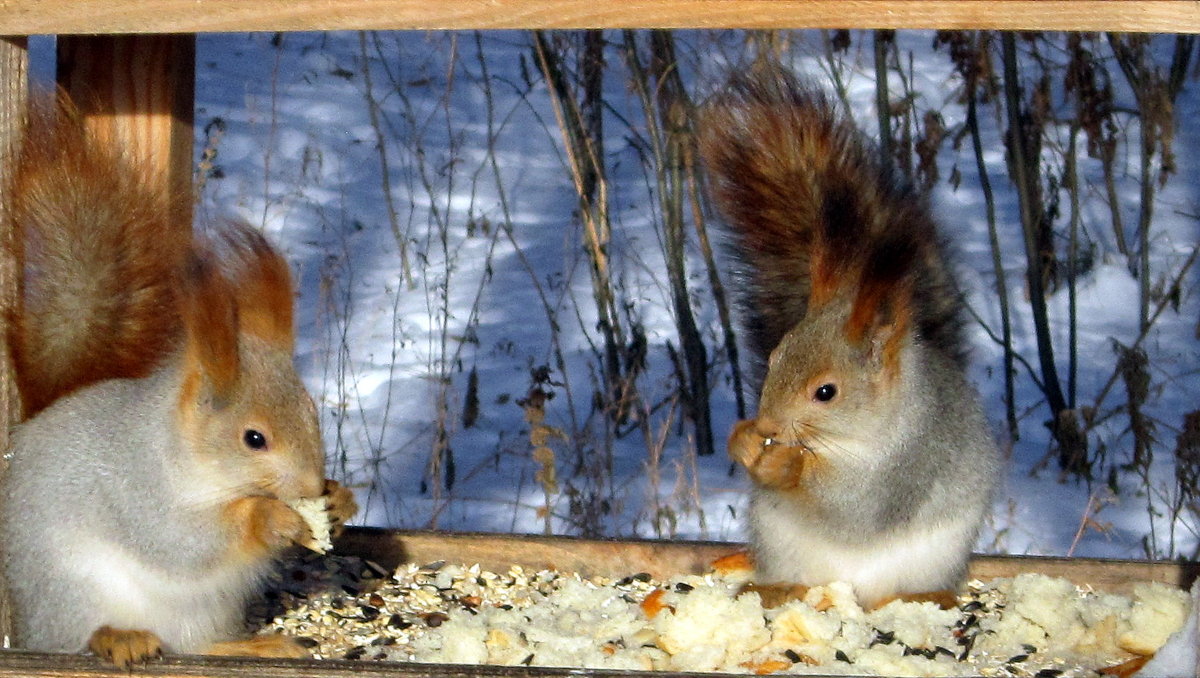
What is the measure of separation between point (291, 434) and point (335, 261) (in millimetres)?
2569

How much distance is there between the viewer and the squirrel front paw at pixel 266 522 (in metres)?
1.72

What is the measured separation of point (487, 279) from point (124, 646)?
9.67ft

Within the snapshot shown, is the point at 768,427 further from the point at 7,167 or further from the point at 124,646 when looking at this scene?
the point at 7,167

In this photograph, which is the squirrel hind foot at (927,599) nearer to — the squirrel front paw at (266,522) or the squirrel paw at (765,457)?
the squirrel paw at (765,457)

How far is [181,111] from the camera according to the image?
6.69 feet

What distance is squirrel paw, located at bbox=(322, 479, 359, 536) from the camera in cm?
178

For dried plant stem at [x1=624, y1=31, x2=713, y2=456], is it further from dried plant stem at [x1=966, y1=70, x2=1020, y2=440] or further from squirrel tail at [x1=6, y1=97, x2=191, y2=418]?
squirrel tail at [x1=6, y1=97, x2=191, y2=418]

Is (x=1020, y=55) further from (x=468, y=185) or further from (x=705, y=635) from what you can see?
(x=705, y=635)

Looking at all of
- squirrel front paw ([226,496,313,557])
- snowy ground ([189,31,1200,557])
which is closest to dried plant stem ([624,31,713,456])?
snowy ground ([189,31,1200,557])

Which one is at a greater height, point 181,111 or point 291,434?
point 181,111

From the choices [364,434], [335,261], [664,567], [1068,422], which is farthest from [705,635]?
[335,261]

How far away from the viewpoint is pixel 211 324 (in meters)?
1.62

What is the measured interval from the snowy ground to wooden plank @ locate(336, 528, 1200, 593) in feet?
2.81

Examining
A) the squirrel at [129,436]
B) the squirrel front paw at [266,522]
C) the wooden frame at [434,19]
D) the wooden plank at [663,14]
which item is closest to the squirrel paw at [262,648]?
the squirrel at [129,436]
